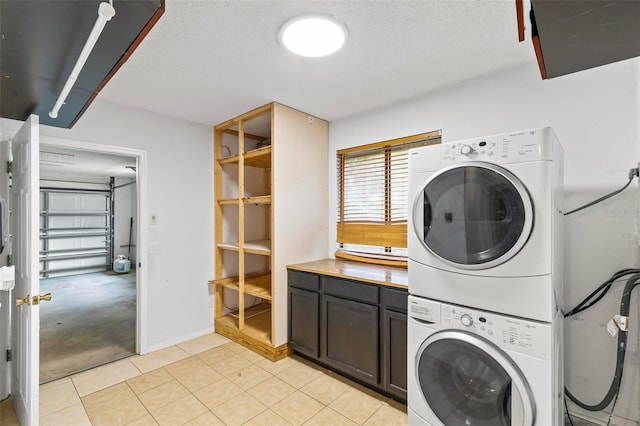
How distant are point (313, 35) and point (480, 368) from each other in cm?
202

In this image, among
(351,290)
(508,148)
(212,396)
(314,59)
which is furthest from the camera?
(351,290)

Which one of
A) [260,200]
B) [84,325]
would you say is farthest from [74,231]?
[260,200]

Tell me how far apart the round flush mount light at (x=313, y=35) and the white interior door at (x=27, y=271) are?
1.60m

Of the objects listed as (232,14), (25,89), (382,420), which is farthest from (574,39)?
(25,89)

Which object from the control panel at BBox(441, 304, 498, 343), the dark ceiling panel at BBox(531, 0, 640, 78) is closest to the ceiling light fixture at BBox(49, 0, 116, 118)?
the dark ceiling panel at BBox(531, 0, 640, 78)

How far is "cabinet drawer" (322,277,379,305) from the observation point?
2.24m

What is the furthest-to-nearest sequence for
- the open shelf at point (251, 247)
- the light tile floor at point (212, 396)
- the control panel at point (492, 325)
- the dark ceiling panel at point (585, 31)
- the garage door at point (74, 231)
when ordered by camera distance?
the garage door at point (74, 231) < the open shelf at point (251, 247) < the light tile floor at point (212, 396) < the control panel at point (492, 325) < the dark ceiling panel at point (585, 31)

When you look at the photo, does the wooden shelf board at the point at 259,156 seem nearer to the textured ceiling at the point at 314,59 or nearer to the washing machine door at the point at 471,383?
the textured ceiling at the point at 314,59

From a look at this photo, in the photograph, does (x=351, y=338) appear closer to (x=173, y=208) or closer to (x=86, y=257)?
(x=173, y=208)

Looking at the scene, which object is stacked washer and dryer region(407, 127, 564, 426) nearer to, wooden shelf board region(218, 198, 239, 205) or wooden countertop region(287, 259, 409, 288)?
wooden countertop region(287, 259, 409, 288)

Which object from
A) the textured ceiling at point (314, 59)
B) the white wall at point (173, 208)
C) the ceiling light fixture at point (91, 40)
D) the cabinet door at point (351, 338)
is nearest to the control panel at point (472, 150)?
the textured ceiling at point (314, 59)

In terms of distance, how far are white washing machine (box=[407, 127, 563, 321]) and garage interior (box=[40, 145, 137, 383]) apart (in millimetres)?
3119

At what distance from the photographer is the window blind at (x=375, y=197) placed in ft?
9.16

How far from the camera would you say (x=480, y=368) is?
4.90ft
